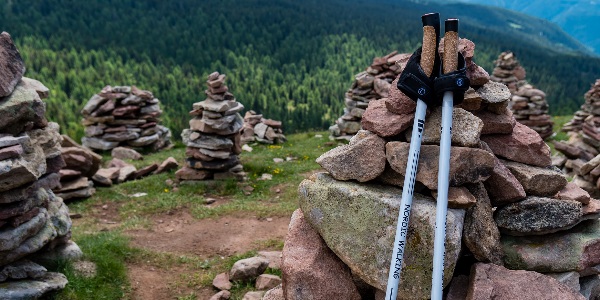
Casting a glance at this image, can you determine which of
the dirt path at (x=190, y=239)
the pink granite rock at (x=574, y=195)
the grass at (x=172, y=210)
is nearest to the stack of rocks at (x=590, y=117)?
the grass at (x=172, y=210)

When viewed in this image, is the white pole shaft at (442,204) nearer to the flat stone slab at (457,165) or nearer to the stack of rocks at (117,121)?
the flat stone slab at (457,165)

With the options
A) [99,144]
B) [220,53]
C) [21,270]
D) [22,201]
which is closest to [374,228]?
[22,201]

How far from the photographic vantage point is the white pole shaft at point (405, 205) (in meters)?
4.49

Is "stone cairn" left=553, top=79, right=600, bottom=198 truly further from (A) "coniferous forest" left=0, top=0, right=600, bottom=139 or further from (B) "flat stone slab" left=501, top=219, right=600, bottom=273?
(A) "coniferous forest" left=0, top=0, right=600, bottom=139

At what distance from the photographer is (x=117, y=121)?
1059 inches

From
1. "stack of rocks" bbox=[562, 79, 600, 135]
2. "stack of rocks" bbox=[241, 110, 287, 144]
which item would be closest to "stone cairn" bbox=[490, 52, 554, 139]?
"stack of rocks" bbox=[562, 79, 600, 135]

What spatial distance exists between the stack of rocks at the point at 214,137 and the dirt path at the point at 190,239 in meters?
4.04

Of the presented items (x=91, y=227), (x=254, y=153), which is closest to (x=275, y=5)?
(x=254, y=153)

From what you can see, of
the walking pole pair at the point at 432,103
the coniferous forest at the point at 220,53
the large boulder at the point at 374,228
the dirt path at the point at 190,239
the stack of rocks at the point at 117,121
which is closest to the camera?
the walking pole pair at the point at 432,103

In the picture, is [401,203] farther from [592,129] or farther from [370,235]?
[592,129]

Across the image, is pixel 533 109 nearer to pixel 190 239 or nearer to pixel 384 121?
pixel 190 239

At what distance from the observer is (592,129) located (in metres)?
19.3

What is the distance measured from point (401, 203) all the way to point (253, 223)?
9706mm

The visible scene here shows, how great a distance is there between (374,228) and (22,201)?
22.6ft
